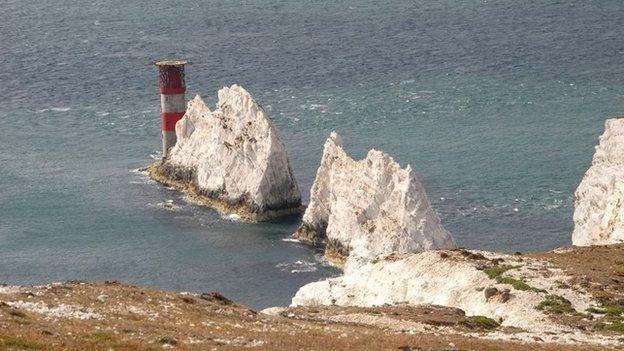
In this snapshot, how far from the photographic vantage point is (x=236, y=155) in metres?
126

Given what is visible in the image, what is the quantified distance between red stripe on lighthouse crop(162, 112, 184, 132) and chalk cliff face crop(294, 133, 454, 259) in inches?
1094

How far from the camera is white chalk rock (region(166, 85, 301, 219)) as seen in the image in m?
123

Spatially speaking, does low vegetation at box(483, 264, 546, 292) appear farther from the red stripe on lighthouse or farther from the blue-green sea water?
the red stripe on lighthouse

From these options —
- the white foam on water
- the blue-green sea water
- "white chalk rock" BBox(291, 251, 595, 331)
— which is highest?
"white chalk rock" BBox(291, 251, 595, 331)

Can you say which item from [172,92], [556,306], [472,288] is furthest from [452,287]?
[172,92]

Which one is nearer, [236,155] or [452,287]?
[452,287]

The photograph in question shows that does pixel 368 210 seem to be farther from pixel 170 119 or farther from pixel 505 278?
pixel 505 278

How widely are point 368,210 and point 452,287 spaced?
36.7 meters

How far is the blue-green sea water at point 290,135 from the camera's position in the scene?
361 feet

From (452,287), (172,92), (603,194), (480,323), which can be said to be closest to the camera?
(480,323)

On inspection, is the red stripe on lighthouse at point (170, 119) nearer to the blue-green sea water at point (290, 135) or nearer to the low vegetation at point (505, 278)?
the blue-green sea water at point (290, 135)

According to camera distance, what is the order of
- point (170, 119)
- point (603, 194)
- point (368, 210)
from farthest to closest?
1. point (170, 119)
2. point (368, 210)
3. point (603, 194)

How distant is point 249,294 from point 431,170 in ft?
115

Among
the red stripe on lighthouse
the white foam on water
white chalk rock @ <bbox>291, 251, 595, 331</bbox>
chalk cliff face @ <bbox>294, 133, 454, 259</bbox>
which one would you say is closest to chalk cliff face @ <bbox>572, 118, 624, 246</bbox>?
chalk cliff face @ <bbox>294, 133, 454, 259</bbox>
